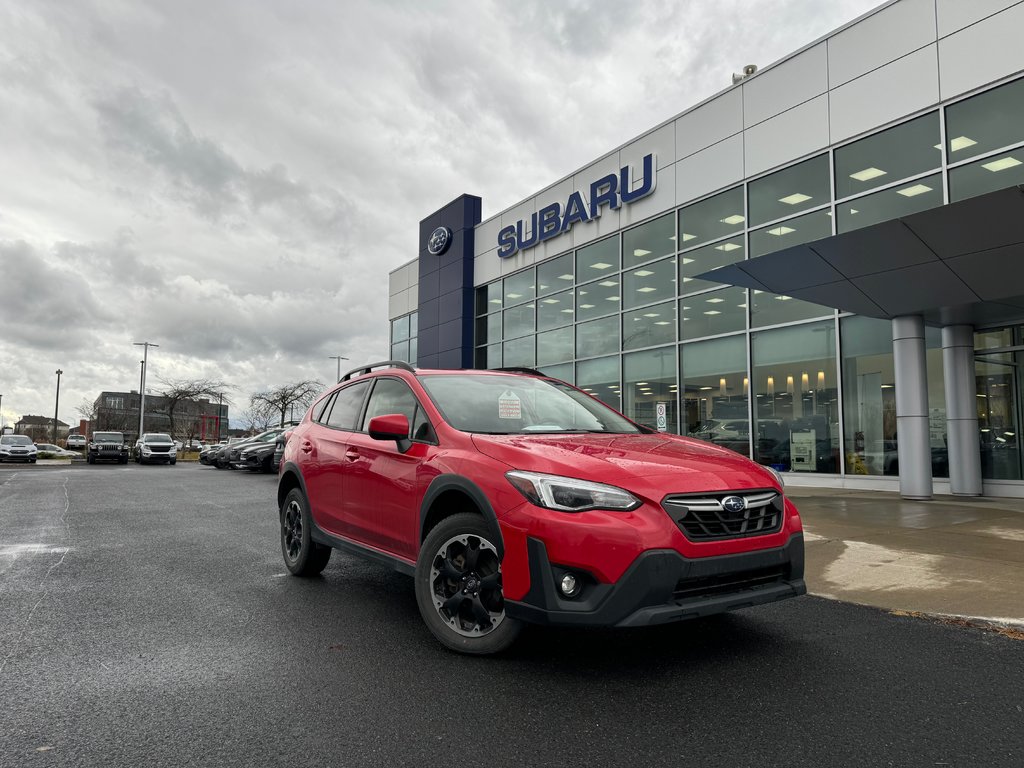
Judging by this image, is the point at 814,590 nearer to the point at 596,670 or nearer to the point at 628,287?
the point at 596,670

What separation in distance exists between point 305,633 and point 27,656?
1.48m

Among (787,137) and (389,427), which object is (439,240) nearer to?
(787,137)

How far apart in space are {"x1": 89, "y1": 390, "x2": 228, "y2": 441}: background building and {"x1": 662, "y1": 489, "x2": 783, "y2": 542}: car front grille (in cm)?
6171

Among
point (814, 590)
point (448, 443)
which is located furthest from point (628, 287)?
point (448, 443)

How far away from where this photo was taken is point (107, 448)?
33531mm

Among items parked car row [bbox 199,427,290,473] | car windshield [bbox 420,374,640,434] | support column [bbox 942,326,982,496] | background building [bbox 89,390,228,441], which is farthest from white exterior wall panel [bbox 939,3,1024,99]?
background building [bbox 89,390,228,441]

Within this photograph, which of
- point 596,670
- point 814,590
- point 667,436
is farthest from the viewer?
point 814,590

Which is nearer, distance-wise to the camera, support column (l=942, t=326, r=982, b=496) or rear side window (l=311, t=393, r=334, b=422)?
rear side window (l=311, t=393, r=334, b=422)

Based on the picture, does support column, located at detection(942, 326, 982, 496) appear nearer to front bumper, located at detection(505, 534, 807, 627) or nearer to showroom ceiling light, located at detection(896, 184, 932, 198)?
showroom ceiling light, located at detection(896, 184, 932, 198)

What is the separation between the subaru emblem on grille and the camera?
139 inches

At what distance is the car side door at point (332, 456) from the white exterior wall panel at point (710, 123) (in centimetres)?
1426

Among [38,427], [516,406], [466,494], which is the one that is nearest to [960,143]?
[516,406]

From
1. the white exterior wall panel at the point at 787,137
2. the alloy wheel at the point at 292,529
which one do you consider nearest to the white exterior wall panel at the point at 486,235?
the white exterior wall panel at the point at 787,137

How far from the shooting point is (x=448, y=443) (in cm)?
425
